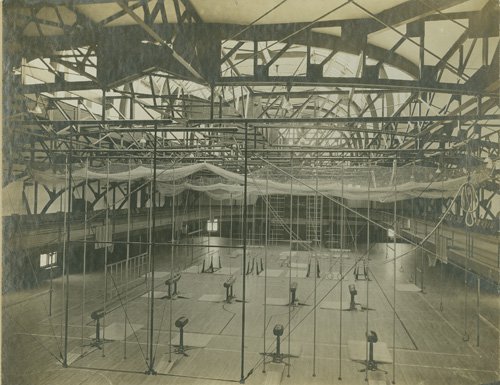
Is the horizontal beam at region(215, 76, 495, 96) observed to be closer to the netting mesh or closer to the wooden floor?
the netting mesh

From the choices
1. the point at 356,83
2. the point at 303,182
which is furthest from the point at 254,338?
the point at 356,83

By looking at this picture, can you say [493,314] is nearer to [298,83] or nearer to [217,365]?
[217,365]

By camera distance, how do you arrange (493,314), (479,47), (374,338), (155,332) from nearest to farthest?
(479,47) < (374,338) < (155,332) < (493,314)

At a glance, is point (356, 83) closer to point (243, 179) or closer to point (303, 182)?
point (243, 179)

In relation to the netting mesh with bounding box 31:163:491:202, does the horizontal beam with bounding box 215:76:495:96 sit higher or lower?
higher

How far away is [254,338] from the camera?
992 centimetres

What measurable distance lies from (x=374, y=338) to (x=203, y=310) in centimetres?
583

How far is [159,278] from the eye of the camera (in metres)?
16.1

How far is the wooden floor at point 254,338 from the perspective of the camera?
777 centimetres

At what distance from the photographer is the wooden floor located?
777 cm

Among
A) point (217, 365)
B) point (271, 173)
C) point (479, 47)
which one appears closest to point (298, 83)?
point (479, 47)

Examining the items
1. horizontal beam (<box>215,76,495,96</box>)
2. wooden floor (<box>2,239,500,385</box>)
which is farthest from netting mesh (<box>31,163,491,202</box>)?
wooden floor (<box>2,239,500,385</box>)

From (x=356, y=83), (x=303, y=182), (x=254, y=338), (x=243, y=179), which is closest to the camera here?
(x=356, y=83)

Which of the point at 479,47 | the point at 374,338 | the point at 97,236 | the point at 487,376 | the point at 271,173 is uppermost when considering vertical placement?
the point at 479,47
